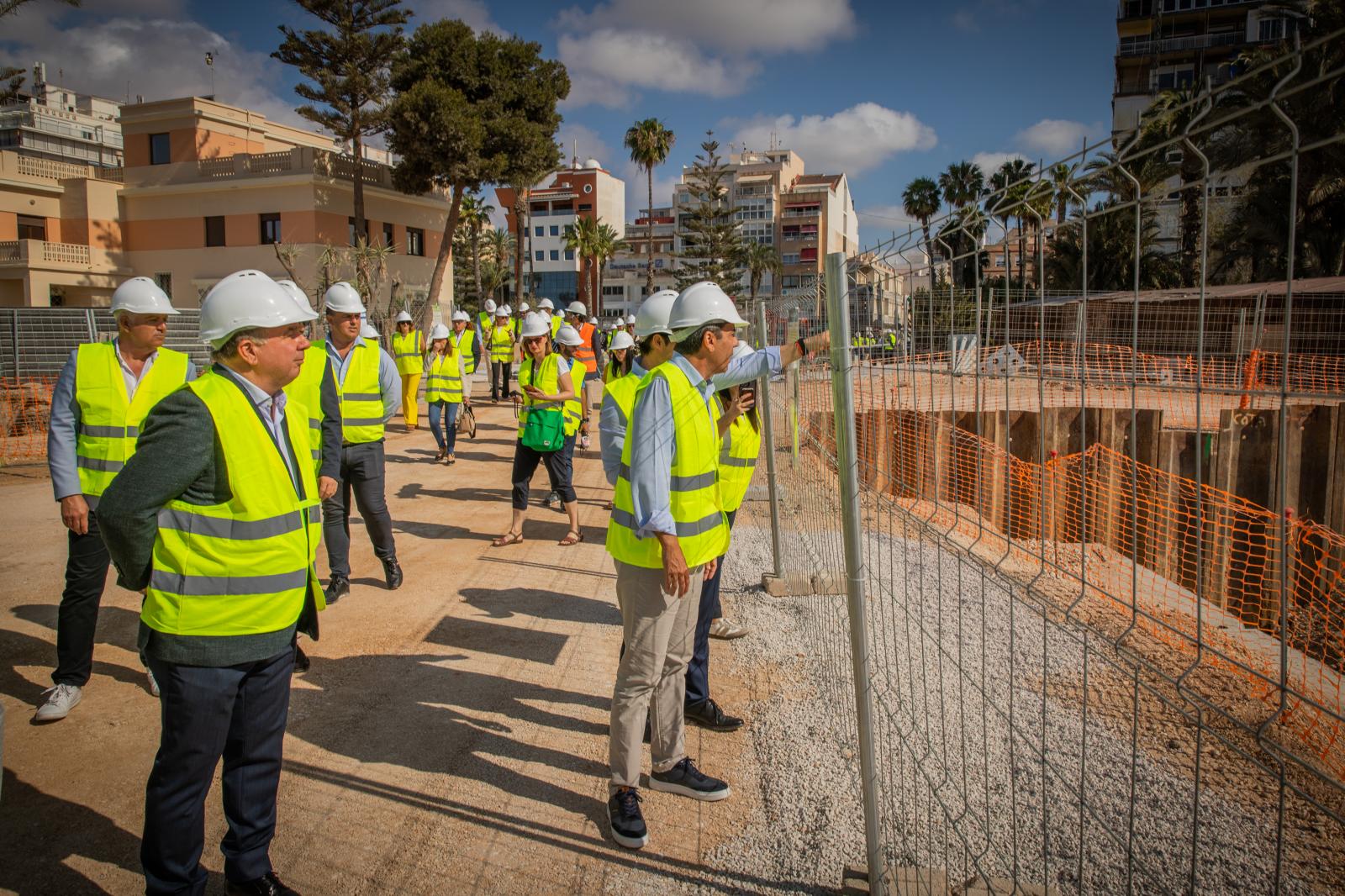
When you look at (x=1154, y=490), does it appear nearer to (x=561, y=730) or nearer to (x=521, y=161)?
(x=561, y=730)

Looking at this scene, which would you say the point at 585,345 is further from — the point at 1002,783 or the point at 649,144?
the point at 649,144

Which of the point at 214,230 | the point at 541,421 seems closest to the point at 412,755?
the point at 541,421

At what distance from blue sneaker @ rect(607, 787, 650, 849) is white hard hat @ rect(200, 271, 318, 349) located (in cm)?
207

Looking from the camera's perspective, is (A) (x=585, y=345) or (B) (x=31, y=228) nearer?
(A) (x=585, y=345)

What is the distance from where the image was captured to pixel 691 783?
11.3 ft

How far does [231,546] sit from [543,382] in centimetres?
454

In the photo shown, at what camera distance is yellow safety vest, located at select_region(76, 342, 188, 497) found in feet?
13.1

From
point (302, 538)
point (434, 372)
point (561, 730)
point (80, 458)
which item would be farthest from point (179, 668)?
point (434, 372)

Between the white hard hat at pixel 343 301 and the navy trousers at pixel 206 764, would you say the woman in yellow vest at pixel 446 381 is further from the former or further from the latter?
the navy trousers at pixel 206 764

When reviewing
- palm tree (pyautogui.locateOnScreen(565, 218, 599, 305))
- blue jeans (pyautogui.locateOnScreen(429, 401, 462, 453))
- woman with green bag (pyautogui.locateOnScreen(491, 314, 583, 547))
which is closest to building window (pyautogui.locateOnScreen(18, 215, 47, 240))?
palm tree (pyautogui.locateOnScreen(565, 218, 599, 305))

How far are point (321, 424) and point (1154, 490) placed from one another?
945 centimetres

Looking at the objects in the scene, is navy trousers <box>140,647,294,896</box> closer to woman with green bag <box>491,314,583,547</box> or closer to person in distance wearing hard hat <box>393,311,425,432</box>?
woman with green bag <box>491,314,583,547</box>

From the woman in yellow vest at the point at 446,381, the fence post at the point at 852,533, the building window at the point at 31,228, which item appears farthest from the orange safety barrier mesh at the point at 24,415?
the building window at the point at 31,228

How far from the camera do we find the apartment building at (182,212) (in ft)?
109
